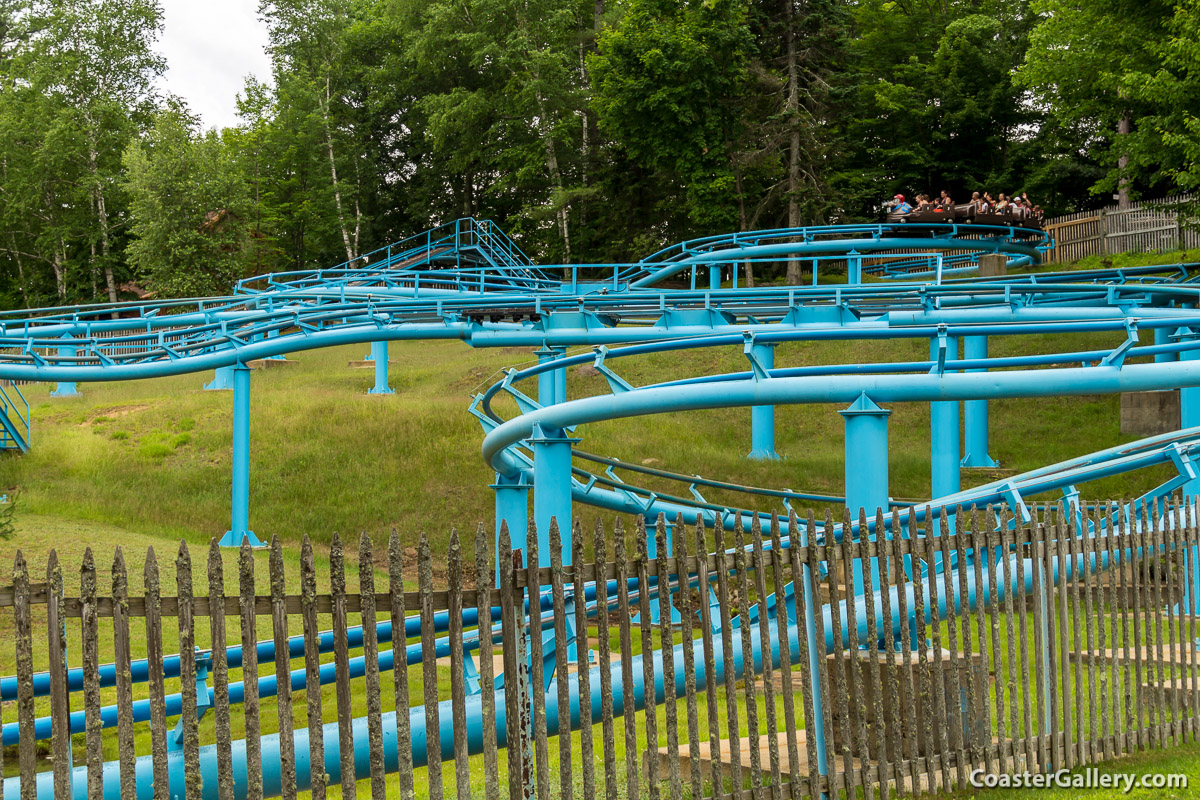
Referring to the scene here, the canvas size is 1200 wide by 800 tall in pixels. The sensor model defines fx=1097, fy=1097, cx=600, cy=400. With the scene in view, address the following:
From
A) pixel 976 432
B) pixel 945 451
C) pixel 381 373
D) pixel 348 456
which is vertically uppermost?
pixel 381 373

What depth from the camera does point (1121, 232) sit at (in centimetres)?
3619

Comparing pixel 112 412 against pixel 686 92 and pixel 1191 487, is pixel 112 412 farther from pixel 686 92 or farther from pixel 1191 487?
pixel 1191 487

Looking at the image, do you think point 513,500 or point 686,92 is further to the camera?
point 686,92

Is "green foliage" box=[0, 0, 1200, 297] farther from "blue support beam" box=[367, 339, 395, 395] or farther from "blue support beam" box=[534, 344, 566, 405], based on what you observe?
"blue support beam" box=[534, 344, 566, 405]

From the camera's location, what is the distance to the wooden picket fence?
4227mm

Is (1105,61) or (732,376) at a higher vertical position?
(1105,61)

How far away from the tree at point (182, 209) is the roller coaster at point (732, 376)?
10251mm

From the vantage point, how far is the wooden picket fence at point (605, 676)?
4227 millimetres

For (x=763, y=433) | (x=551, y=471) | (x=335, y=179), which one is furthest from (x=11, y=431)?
(x=335, y=179)

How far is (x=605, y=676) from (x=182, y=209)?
132 feet

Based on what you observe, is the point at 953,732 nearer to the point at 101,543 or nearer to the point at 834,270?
the point at 101,543

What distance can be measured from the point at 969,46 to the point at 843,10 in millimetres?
5813

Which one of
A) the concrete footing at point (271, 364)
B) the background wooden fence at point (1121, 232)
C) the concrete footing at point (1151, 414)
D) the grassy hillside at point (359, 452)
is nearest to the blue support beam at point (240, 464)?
the grassy hillside at point (359, 452)

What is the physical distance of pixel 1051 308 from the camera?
55.5 feet
